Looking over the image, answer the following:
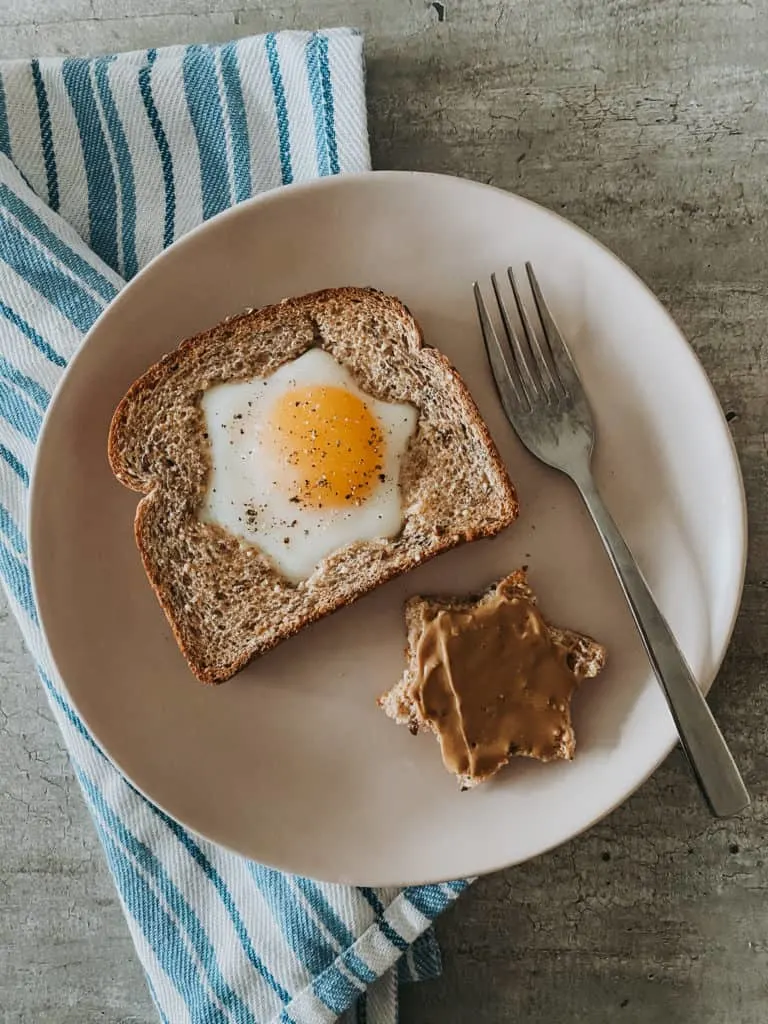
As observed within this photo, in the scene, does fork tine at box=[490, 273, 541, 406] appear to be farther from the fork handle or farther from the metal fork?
the fork handle

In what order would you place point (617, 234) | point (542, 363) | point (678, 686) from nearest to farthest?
1. point (678, 686)
2. point (542, 363)
3. point (617, 234)

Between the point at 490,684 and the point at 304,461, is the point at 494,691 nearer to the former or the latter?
the point at 490,684

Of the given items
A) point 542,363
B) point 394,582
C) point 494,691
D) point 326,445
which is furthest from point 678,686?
point 326,445

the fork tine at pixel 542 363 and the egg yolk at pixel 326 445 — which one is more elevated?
the fork tine at pixel 542 363

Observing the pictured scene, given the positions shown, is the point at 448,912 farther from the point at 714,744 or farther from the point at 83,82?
the point at 83,82

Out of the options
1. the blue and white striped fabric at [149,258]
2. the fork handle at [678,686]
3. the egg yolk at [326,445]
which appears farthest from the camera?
the blue and white striped fabric at [149,258]

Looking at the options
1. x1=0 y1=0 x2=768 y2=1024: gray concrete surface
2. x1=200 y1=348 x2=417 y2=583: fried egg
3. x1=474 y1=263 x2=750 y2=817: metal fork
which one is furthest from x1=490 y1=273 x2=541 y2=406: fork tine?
x1=0 y1=0 x2=768 y2=1024: gray concrete surface

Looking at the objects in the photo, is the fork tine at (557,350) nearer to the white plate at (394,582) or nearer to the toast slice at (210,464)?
the white plate at (394,582)

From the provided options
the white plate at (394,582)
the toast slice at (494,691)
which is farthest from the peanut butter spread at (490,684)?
the white plate at (394,582)
